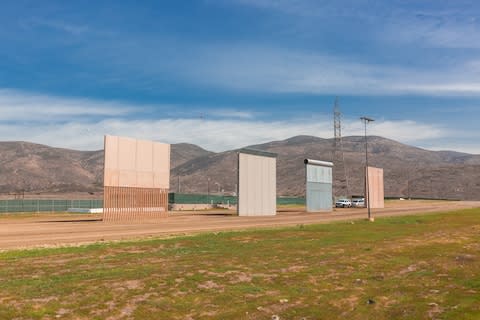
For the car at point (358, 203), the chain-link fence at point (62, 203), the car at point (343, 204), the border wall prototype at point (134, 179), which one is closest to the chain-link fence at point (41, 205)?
the chain-link fence at point (62, 203)

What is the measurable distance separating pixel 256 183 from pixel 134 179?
21.5m

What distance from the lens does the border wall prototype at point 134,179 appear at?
5888 centimetres

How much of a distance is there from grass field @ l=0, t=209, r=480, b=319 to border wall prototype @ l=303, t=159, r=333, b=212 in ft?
206

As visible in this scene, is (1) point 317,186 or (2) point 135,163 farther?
(1) point 317,186

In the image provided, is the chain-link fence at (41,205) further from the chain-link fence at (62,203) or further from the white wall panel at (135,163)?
the white wall panel at (135,163)

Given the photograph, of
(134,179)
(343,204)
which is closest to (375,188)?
(343,204)

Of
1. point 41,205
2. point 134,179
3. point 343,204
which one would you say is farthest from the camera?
point 343,204

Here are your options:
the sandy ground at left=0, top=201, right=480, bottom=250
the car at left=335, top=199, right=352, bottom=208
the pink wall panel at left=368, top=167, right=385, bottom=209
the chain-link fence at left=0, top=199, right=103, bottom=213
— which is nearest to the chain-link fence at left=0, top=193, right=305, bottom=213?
the chain-link fence at left=0, top=199, right=103, bottom=213

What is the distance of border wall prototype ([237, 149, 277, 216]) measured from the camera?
241 ft

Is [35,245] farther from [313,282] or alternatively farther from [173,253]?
[313,282]

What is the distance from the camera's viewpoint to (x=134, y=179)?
62.5 meters

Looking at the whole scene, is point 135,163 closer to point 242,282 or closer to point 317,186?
point 317,186

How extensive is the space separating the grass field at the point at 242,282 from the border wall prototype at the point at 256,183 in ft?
148

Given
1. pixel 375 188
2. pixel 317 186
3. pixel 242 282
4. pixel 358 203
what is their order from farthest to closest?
pixel 358 203 → pixel 375 188 → pixel 317 186 → pixel 242 282
